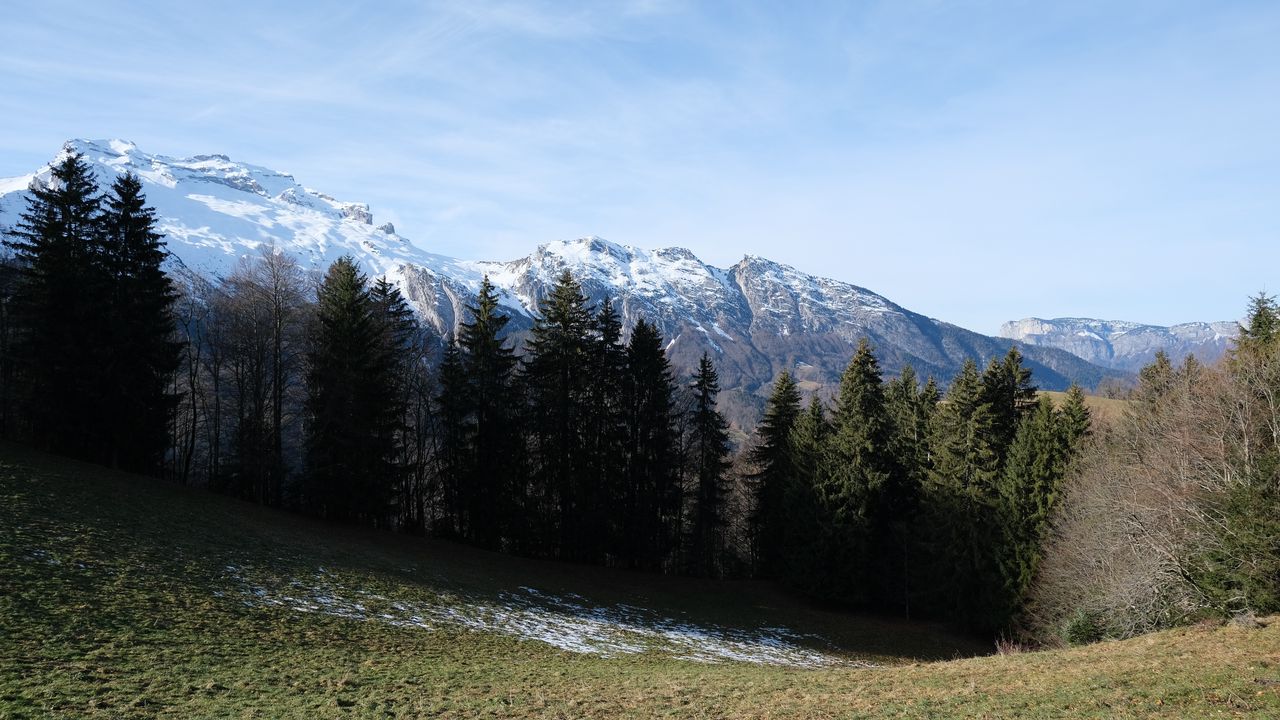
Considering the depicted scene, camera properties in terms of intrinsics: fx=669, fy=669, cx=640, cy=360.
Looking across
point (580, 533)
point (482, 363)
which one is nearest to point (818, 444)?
point (580, 533)

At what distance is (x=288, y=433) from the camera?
46.8 metres

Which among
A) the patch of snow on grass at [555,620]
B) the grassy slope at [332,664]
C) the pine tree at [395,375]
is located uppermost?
the pine tree at [395,375]

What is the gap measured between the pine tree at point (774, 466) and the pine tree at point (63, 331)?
3654 cm

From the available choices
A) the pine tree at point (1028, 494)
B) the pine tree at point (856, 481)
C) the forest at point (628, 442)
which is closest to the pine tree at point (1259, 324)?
the forest at point (628, 442)

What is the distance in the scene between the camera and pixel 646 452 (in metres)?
42.6

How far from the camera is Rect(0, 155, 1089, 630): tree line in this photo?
30109mm

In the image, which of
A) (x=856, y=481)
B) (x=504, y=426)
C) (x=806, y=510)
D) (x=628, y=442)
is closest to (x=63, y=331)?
(x=504, y=426)

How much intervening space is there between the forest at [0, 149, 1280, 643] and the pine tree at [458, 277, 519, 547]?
0.13 metres

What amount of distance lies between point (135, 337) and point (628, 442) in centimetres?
2586

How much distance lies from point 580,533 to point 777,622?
1315 cm

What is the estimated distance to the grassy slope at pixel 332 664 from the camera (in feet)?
36.1

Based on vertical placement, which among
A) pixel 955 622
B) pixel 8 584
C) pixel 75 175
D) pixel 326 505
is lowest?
pixel 955 622

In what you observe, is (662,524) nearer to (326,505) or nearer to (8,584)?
(326,505)

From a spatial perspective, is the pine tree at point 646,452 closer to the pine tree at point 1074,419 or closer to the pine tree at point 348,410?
the pine tree at point 348,410
